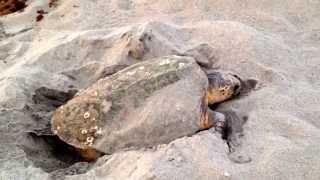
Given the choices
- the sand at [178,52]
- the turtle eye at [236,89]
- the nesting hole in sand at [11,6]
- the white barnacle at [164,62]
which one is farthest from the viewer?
the nesting hole in sand at [11,6]

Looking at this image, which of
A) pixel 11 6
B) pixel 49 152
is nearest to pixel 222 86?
pixel 49 152

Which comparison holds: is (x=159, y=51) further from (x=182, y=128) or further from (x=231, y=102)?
(x=182, y=128)

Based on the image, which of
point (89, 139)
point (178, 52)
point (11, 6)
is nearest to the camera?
point (89, 139)

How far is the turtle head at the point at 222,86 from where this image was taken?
224cm

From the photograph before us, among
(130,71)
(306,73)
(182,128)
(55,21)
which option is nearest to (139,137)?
(182,128)

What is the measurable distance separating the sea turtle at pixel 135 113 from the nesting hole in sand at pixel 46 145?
8 cm

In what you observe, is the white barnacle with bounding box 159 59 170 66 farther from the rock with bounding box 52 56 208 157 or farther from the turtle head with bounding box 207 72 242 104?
the turtle head with bounding box 207 72 242 104

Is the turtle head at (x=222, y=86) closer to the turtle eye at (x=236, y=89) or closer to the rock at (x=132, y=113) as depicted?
the turtle eye at (x=236, y=89)

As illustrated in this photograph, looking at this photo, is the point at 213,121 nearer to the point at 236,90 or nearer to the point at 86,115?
the point at 236,90

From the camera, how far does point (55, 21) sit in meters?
3.05

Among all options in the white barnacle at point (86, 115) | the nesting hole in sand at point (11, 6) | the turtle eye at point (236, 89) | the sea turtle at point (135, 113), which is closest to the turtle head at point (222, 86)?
the turtle eye at point (236, 89)

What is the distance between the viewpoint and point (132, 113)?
2027 mm

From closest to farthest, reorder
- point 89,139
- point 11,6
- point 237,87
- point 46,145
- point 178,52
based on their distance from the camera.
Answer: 1. point 89,139
2. point 46,145
3. point 237,87
4. point 178,52
5. point 11,6

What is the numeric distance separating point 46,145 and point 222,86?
0.81 m
